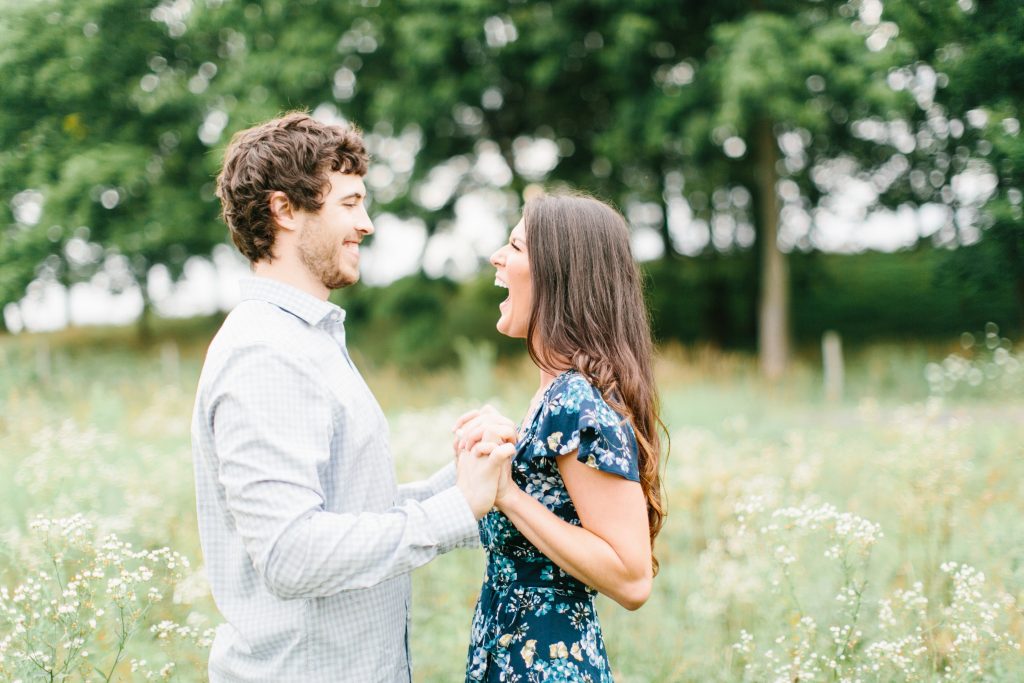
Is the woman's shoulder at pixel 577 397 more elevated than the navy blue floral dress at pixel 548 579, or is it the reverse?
the woman's shoulder at pixel 577 397

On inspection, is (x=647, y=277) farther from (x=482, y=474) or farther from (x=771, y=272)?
(x=482, y=474)

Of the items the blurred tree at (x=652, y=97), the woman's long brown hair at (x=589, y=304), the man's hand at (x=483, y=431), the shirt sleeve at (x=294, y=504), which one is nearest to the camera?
the shirt sleeve at (x=294, y=504)

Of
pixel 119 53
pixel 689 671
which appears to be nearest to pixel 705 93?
pixel 119 53

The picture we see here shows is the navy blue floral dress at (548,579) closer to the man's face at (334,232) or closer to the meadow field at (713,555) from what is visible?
the man's face at (334,232)

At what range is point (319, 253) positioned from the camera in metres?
2.12

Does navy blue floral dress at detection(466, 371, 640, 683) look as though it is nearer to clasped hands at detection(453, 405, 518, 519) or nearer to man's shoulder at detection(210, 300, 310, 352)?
clasped hands at detection(453, 405, 518, 519)

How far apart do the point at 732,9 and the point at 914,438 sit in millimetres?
11585

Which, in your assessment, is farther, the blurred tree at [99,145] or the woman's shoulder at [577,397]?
the blurred tree at [99,145]

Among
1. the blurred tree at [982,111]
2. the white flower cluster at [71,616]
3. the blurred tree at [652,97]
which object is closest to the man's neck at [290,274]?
the white flower cluster at [71,616]

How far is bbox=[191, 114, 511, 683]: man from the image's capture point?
5.73 ft

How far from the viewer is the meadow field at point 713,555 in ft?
9.64

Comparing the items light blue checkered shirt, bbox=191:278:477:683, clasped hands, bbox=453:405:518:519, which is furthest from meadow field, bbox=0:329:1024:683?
clasped hands, bbox=453:405:518:519

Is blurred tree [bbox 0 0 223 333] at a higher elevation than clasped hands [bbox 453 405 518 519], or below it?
higher

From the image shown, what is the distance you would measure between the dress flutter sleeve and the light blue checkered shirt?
31cm
